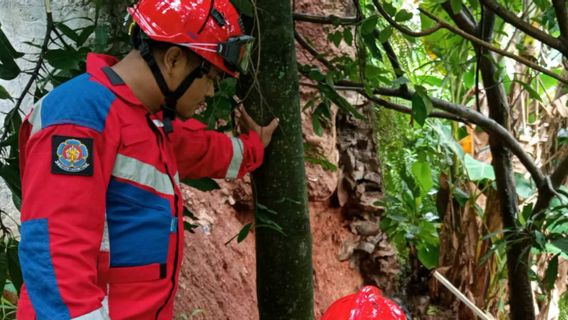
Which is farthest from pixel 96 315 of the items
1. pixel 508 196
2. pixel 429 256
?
pixel 429 256

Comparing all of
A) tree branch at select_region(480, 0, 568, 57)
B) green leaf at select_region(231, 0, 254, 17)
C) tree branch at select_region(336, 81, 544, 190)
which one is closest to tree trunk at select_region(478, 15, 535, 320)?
tree branch at select_region(336, 81, 544, 190)

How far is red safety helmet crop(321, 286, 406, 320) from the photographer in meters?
1.50

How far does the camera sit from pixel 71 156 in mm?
1492

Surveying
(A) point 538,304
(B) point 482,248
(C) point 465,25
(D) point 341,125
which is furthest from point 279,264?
(A) point 538,304

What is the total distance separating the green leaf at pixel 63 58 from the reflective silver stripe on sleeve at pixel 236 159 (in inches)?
19.6

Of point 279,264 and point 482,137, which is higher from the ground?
point 482,137

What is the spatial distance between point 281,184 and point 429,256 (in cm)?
374

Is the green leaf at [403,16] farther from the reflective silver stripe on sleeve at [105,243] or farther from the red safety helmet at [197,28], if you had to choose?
the reflective silver stripe on sleeve at [105,243]

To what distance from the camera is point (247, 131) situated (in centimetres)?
195

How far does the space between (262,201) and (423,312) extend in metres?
3.87

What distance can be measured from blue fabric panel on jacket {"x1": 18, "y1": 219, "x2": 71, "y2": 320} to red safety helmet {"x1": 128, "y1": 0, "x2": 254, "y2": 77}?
544 mm

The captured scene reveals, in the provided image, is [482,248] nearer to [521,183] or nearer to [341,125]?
[521,183]

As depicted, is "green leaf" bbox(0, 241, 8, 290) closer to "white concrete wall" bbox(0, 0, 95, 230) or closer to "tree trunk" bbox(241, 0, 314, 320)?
"tree trunk" bbox(241, 0, 314, 320)

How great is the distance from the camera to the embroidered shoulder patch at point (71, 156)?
1489 mm
